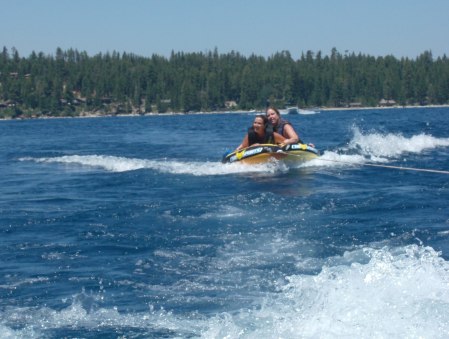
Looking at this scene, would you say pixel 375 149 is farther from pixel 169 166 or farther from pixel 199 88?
pixel 199 88

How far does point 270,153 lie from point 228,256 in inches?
383

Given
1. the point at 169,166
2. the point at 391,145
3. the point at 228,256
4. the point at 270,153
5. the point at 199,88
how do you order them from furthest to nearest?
1. the point at 199,88
2. the point at 391,145
3. the point at 169,166
4. the point at 270,153
5. the point at 228,256

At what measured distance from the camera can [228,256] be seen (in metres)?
9.33

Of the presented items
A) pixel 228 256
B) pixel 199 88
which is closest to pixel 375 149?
pixel 228 256

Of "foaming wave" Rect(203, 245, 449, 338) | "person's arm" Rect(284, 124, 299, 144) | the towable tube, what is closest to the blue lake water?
"foaming wave" Rect(203, 245, 449, 338)

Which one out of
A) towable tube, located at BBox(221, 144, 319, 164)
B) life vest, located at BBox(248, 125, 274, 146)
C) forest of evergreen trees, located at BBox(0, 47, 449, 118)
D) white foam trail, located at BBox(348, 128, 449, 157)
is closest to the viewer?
towable tube, located at BBox(221, 144, 319, 164)

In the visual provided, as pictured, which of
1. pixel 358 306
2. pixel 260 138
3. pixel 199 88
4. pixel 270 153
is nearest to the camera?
pixel 358 306

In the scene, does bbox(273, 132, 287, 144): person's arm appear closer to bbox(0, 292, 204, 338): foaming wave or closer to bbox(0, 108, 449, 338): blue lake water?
bbox(0, 108, 449, 338): blue lake water

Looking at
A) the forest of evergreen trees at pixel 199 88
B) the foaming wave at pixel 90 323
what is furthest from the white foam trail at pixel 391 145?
the forest of evergreen trees at pixel 199 88

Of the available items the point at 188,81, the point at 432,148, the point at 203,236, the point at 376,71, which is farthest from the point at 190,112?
the point at 203,236

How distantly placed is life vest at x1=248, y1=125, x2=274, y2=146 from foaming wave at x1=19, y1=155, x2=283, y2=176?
0.73 metres

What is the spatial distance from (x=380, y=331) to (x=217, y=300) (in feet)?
6.84

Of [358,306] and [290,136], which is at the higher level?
[290,136]

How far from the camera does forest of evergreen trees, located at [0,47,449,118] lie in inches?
5320
